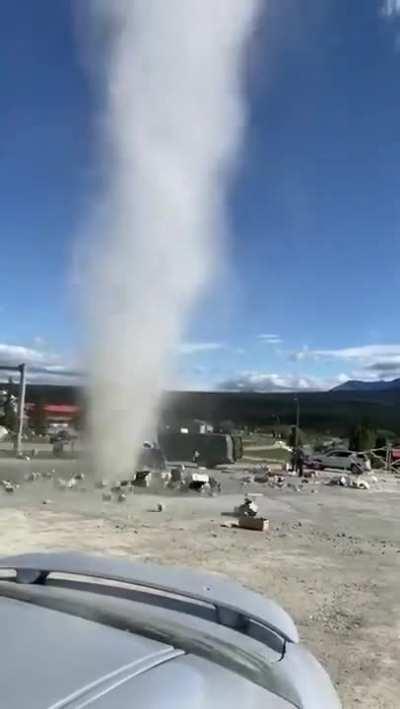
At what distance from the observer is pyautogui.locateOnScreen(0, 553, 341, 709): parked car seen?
4.32 ft

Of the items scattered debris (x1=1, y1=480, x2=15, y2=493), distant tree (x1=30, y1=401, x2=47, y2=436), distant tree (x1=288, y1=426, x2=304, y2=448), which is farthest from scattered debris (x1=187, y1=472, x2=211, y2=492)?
distant tree (x1=288, y1=426, x2=304, y2=448)

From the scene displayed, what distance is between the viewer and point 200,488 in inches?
664

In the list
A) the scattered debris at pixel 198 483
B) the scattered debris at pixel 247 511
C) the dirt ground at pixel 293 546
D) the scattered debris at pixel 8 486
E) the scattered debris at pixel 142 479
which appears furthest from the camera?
the scattered debris at pixel 142 479

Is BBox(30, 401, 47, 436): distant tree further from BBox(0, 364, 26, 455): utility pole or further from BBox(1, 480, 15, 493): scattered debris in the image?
BBox(1, 480, 15, 493): scattered debris

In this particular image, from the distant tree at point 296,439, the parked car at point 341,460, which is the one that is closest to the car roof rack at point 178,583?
the parked car at point 341,460

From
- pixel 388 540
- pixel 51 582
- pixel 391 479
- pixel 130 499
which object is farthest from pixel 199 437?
pixel 51 582

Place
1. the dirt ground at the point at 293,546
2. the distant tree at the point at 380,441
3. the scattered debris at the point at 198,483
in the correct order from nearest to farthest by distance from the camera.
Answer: the dirt ground at the point at 293,546, the scattered debris at the point at 198,483, the distant tree at the point at 380,441

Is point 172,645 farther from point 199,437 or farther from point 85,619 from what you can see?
point 199,437

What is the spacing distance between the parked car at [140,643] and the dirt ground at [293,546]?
124 inches

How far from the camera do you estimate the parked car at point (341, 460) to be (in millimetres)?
28419

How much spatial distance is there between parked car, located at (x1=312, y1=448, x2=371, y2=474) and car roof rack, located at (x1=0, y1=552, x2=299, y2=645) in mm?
26441

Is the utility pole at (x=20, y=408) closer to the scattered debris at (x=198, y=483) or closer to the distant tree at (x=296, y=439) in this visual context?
the scattered debris at (x=198, y=483)

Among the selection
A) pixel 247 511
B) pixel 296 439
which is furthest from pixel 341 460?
pixel 247 511

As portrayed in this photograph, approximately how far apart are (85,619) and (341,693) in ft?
11.9
